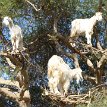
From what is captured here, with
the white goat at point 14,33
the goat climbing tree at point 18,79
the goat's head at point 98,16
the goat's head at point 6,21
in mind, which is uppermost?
the goat's head at point 98,16

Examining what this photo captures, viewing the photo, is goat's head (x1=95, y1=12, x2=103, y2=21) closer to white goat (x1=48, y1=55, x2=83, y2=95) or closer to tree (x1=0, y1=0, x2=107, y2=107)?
tree (x1=0, y1=0, x2=107, y2=107)

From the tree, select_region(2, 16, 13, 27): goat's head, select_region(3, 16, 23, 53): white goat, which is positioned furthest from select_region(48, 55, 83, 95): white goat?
select_region(2, 16, 13, 27): goat's head

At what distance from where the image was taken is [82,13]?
14055 mm

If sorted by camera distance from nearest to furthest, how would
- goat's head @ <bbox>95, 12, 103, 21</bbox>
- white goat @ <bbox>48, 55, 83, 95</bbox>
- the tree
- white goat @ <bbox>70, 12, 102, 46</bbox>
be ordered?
white goat @ <bbox>48, 55, 83, 95</bbox> < the tree < goat's head @ <bbox>95, 12, 103, 21</bbox> < white goat @ <bbox>70, 12, 102, 46</bbox>

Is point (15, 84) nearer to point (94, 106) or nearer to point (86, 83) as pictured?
point (86, 83)

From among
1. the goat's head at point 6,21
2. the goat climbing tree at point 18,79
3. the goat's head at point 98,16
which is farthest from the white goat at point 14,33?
the goat's head at point 98,16

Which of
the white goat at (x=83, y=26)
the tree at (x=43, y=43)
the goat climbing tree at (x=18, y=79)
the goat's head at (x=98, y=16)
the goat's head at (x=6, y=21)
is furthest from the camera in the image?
the white goat at (x=83, y=26)

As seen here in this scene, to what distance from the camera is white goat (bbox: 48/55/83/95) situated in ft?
36.2

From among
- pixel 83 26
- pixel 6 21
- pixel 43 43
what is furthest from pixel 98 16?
pixel 6 21

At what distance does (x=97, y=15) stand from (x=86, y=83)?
7.80 ft

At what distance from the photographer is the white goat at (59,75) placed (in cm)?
1105

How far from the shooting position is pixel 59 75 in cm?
1116

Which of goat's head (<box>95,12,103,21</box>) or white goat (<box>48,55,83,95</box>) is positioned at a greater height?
goat's head (<box>95,12,103,21</box>)

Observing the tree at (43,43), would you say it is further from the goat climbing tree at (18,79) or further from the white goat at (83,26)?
the white goat at (83,26)
